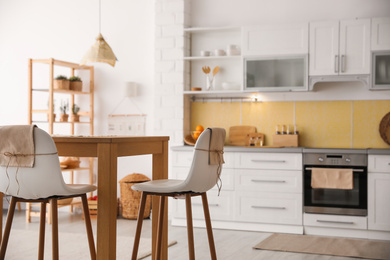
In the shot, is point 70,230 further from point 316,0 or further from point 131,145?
point 316,0

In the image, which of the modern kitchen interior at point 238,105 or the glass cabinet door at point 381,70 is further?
the glass cabinet door at point 381,70

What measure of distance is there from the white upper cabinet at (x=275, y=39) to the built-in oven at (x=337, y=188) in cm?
114

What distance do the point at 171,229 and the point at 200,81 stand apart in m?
1.76

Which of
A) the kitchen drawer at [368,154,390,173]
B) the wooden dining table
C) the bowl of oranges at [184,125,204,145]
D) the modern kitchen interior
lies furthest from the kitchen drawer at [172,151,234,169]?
the wooden dining table

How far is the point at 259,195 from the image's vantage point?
518 cm

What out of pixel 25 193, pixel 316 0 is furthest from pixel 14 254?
pixel 316 0

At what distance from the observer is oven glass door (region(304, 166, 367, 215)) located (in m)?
4.86

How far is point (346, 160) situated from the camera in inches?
194

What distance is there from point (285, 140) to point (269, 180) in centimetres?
57

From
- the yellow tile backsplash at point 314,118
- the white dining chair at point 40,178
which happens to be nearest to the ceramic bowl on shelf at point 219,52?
the yellow tile backsplash at point 314,118

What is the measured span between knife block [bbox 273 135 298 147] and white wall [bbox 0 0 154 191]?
154 centimetres

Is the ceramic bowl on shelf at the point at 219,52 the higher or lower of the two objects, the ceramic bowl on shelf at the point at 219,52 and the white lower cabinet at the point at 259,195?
the higher

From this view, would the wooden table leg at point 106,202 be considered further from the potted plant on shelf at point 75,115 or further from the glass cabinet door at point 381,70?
the potted plant on shelf at point 75,115

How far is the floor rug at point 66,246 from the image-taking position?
4138 millimetres
